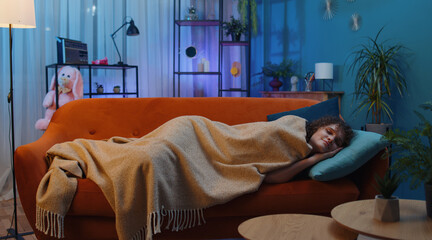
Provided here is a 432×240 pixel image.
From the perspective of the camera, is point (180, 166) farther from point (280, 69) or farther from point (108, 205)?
point (280, 69)

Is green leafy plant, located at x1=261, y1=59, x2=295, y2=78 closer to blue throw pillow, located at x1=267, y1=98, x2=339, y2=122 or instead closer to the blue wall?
the blue wall

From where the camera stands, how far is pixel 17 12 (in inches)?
97.7

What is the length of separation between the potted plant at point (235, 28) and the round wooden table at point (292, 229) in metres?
3.73

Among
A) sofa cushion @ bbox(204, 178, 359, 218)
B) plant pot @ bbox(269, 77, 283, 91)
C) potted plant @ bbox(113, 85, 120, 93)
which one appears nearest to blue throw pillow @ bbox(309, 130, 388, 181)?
sofa cushion @ bbox(204, 178, 359, 218)

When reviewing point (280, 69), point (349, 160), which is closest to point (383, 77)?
point (349, 160)

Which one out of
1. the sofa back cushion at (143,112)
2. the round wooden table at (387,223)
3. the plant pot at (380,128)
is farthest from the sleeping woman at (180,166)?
Result: the plant pot at (380,128)

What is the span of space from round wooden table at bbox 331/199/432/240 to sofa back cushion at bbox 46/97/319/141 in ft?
3.61

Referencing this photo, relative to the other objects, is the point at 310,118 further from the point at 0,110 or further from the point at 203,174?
the point at 0,110

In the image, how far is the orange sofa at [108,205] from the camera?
1882 mm

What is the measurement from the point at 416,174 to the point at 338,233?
0.32 m

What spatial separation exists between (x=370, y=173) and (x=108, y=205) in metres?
1.26

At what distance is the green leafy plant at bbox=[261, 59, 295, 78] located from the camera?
16.3 ft

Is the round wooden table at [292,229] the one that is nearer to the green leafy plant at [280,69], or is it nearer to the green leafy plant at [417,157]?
the green leafy plant at [417,157]

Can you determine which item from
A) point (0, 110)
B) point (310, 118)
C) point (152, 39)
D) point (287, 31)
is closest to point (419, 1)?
point (310, 118)
